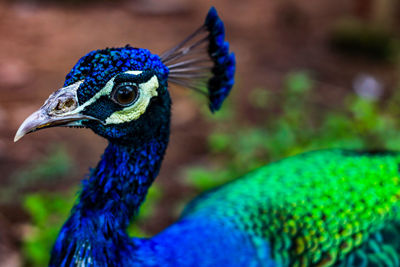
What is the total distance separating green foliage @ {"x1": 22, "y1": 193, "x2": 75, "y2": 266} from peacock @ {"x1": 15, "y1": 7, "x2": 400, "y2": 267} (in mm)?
576

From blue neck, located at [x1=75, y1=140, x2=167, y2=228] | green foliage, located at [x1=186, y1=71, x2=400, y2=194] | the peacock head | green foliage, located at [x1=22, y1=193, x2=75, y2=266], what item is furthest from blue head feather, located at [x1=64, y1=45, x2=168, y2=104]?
green foliage, located at [x1=186, y1=71, x2=400, y2=194]

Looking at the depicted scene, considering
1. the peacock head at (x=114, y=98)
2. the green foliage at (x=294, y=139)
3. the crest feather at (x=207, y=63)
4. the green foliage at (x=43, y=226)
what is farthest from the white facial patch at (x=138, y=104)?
the green foliage at (x=294, y=139)

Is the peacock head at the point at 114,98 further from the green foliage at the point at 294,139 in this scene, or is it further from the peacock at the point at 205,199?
the green foliage at the point at 294,139

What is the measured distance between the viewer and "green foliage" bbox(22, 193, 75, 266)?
174 cm

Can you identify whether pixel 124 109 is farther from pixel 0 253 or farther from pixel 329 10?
pixel 329 10

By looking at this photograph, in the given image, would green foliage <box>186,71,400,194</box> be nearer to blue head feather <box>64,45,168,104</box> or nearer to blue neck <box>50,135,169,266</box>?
blue neck <box>50,135,169,266</box>

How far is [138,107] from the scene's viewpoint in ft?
3.54

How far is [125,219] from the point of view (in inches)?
46.4

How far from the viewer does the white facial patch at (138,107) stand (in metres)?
1.07

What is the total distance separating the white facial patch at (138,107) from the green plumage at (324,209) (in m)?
0.50

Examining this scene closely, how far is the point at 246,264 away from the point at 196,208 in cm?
39

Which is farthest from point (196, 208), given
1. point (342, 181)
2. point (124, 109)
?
point (124, 109)

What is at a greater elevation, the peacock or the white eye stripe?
the white eye stripe

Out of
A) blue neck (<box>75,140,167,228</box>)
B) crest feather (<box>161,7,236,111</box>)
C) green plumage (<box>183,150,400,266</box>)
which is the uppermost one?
crest feather (<box>161,7,236,111</box>)
